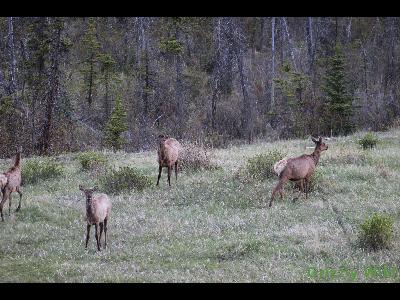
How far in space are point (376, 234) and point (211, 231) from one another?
304 centimetres

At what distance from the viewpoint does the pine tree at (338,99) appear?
26891mm

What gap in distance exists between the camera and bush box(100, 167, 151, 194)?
14.9m

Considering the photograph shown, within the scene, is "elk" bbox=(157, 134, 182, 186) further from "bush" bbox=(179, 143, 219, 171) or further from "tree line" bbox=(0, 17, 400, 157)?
"tree line" bbox=(0, 17, 400, 157)

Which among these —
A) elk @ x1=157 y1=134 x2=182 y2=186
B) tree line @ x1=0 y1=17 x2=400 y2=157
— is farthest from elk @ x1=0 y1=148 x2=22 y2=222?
tree line @ x1=0 y1=17 x2=400 y2=157

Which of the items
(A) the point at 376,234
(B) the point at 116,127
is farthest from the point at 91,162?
(A) the point at 376,234

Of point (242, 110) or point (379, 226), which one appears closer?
point (379, 226)

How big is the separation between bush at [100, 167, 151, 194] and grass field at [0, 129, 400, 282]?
0.38 meters

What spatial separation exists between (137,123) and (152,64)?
5.47m

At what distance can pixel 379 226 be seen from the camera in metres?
9.80

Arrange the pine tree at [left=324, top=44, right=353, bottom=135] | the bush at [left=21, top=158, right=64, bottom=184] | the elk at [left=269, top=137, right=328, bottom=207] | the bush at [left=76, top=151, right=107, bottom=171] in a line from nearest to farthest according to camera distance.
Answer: the elk at [left=269, top=137, right=328, bottom=207] < the bush at [left=21, top=158, right=64, bottom=184] < the bush at [left=76, top=151, right=107, bottom=171] < the pine tree at [left=324, top=44, right=353, bottom=135]

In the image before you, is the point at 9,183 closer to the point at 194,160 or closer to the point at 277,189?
the point at 277,189
